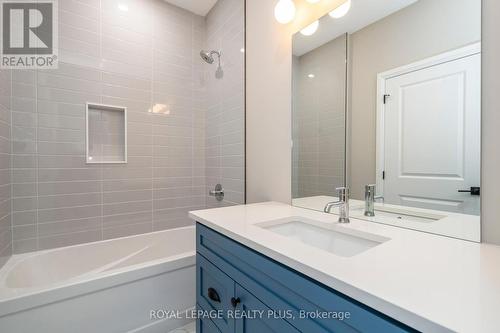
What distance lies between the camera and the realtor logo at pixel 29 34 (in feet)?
5.24

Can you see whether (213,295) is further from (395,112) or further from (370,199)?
(395,112)

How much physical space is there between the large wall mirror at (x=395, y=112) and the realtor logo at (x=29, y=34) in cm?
182

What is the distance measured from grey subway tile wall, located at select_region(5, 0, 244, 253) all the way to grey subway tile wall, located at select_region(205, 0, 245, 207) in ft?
0.05

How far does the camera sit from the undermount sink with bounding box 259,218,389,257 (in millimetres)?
867

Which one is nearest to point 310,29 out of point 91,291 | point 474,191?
point 474,191

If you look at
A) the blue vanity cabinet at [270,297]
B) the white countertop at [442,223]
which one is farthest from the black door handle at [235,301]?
the white countertop at [442,223]

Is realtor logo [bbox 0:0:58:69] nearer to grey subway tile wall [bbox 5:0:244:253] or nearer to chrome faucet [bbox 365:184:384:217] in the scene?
grey subway tile wall [bbox 5:0:244:253]

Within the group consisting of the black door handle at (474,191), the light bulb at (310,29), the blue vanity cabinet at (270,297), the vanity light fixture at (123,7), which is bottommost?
the blue vanity cabinet at (270,297)

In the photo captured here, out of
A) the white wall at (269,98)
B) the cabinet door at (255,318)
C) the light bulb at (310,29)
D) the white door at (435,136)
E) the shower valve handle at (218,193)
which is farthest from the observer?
the shower valve handle at (218,193)

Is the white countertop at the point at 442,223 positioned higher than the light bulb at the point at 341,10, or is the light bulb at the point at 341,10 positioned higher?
the light bulb at the point at 341,10

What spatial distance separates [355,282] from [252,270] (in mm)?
373

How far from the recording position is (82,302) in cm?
124

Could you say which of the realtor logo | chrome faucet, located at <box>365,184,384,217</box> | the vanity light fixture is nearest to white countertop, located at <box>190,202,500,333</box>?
chrome faucet, located at <box>365,184,384,217</box>

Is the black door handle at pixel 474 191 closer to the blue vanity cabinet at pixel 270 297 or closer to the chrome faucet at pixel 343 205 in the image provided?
the chrome faucet at pixel 343 205
